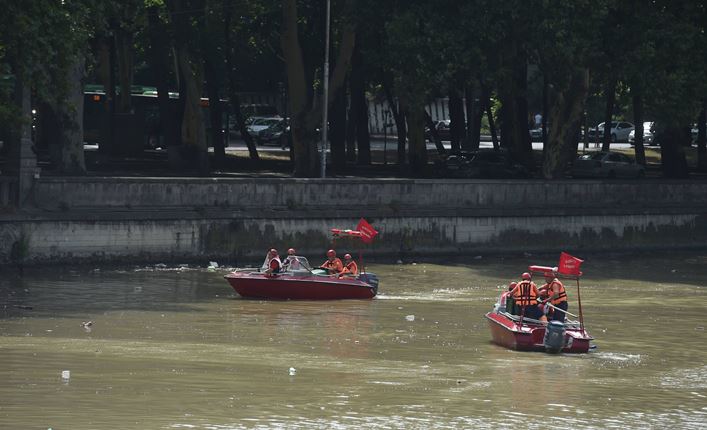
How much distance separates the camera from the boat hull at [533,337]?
87.7ft

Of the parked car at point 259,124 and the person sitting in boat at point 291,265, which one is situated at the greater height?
the parked car at point 259,124

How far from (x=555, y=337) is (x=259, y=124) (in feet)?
189

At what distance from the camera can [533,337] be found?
88.5 ft

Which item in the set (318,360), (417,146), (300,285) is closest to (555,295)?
(318,360)

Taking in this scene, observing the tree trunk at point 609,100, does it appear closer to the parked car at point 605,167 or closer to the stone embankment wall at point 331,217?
the parked car at point 605,167

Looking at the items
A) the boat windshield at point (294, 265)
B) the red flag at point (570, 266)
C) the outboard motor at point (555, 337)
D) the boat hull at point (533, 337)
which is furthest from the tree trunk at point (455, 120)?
the outboard motor at point (555, 337)

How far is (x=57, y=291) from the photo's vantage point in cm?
3362

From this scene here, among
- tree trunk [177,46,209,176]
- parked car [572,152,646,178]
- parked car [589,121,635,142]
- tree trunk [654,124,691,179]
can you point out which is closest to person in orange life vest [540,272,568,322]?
tree trunk [177,46,209,176]

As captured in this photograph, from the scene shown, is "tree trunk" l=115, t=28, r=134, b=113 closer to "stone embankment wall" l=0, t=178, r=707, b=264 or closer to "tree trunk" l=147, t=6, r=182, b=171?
"tree trunk" l=147, t=6, r=182, b=171

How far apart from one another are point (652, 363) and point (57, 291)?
14416 mm

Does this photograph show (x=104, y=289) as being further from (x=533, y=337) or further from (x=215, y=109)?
(x=215, y=109)

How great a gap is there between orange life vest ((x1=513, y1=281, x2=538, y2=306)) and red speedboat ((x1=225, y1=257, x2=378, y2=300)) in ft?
24.3

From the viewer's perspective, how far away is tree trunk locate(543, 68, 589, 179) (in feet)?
159

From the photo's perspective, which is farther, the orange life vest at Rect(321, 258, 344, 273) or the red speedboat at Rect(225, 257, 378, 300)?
the orange life vest at Rect(321, 258, 344, 273)
